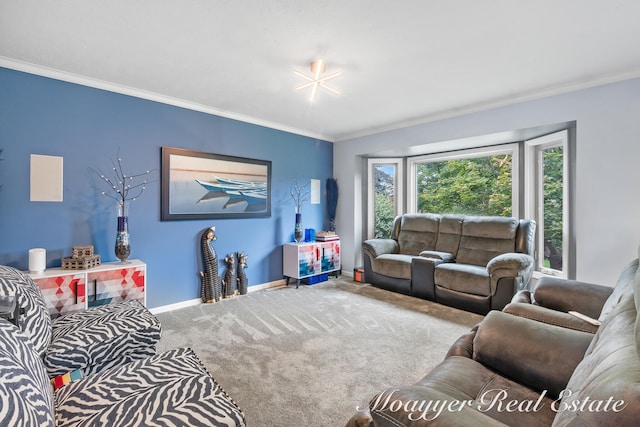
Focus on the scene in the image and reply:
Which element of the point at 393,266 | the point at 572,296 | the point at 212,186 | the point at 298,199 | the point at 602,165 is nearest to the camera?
the point at 572,296

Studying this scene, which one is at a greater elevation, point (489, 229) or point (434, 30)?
point (434, 30)

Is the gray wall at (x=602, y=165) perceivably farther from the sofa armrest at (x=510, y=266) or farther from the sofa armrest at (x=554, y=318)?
the sofa armrest at (x=554, y=318)

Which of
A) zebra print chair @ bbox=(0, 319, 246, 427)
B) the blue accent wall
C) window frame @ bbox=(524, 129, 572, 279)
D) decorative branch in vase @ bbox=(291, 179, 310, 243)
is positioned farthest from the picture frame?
window frame @ bbox=(524, 129, 572, 279)

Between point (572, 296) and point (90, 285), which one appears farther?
point (90, 285)

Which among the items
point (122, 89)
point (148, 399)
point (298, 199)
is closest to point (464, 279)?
point (298, 199)

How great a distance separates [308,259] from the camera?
4.46m

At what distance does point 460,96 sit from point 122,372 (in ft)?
12.3

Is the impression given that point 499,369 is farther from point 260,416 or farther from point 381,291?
point 381,291

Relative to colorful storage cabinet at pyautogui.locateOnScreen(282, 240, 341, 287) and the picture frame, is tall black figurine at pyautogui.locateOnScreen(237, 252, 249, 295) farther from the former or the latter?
colorful storage cabinet at pyautogui.locateOnScreen(282, 240, 341, 287)

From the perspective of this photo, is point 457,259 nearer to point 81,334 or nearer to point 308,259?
point 308,259

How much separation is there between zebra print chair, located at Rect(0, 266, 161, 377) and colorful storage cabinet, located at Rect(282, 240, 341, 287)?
2568 mm

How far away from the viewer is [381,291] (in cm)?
417

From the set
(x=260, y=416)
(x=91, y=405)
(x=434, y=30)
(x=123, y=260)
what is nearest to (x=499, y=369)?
(x=260, y=416)

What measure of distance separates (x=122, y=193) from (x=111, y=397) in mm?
2482
